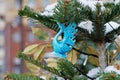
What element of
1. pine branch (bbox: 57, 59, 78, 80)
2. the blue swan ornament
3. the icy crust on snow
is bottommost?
pine branch (bbox: 57, 59, 78, 80)

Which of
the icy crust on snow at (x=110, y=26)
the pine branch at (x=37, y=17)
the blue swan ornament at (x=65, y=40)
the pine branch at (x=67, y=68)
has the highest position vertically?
the pine branch at (x=37, y=17)

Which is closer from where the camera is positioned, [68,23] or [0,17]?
[68,23]

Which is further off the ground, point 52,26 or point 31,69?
point 52,26

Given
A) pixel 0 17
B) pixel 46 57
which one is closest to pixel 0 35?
pixel 0 17

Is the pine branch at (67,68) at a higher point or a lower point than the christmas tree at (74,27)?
lower

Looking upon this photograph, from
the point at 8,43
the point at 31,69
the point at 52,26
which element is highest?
the point at 52,26

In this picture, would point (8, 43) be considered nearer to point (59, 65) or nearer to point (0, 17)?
point (0, 17)

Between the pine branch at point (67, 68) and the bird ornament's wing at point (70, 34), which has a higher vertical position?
the bird ornament's wing at point (70, 34)

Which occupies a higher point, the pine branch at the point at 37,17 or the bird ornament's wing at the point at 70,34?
the pine branch at the point at 37,17

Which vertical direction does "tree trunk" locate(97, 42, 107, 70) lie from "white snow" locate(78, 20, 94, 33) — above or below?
below

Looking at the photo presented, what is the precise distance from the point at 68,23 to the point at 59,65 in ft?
0.19

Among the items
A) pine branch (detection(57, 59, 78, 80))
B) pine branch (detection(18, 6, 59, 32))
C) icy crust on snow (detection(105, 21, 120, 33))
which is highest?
pine branch (detection(18, 6, 59, 32))

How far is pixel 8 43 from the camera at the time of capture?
16797 millimetres

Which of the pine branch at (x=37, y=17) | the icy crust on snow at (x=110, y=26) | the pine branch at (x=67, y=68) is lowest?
the pine branch at (x=67, y=68)
